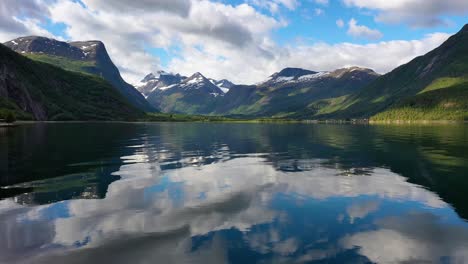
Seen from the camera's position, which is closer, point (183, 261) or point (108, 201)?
point (183, 261)

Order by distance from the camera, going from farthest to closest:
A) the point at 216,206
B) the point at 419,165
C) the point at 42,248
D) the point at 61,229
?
the point at 419,165
the point at 216,206
the point at 61,229
the point at 42,248

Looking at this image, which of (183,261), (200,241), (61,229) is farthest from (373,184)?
(61,229)

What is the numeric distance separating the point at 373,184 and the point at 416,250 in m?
20.1

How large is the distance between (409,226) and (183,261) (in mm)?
16862

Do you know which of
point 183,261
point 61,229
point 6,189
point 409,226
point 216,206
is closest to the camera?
point 183,261

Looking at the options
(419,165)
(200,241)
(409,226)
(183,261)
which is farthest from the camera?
(419,165)

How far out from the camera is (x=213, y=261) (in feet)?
60.5

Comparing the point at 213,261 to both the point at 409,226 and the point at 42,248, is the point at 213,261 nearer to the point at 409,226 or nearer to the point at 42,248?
the point at 42,248

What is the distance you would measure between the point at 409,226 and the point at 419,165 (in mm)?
33075

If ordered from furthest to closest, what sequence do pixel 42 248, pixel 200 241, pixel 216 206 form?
pixel 216 206, pixel 200 241, pixel 42 248

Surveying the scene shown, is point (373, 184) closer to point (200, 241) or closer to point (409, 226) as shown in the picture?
point (409, 226)

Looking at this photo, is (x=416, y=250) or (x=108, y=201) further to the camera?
(x=108, y=201)

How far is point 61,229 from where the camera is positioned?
23.2m

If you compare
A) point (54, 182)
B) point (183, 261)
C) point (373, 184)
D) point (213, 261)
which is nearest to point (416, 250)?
point (213, 261)
